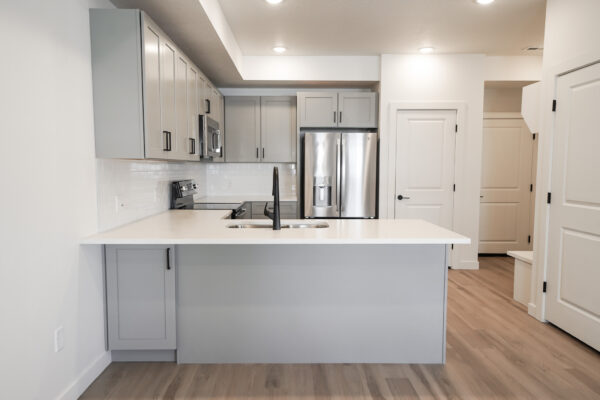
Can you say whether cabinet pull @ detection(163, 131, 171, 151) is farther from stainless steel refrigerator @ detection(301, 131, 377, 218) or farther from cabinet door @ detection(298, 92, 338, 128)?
cabinet door @ detection(298, 92, 338, 128)

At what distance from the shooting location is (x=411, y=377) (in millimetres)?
2305

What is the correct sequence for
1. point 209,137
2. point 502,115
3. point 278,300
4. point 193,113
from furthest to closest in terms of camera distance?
1. point 502,115
2. point 209,137
3. point 193,113
4. point 278,300

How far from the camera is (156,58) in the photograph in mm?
2467

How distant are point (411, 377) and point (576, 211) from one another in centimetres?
173

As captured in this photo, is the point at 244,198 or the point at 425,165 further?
the point at 244,198

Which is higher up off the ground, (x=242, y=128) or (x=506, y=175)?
(x=242, y=128)

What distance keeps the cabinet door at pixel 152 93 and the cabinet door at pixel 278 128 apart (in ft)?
8.30

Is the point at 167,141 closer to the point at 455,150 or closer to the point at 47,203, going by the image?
the point at 47,203

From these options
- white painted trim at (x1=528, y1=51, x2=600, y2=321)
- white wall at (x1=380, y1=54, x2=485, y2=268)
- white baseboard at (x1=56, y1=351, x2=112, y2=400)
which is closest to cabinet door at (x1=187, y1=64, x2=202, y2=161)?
white baseboard at (x1=56, y1=351, x2=112, y2=400)

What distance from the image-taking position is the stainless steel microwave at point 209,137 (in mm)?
3719

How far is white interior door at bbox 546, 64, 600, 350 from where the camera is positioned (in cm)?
263

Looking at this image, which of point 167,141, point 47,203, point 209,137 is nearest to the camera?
point 47,203

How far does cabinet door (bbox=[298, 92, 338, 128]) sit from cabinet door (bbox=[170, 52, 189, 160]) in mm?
1811

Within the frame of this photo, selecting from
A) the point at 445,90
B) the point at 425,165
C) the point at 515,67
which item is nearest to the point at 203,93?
the point at 425,165
